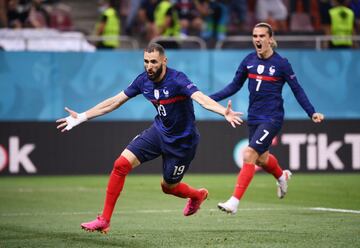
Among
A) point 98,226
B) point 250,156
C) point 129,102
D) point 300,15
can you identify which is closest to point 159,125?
point 98,226

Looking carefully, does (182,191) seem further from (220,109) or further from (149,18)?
(149,18)

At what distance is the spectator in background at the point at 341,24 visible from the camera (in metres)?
22.0

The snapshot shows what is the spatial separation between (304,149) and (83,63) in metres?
5.36

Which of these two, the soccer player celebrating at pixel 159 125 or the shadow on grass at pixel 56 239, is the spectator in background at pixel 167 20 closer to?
the soccer player celebrating at pixel 159 125

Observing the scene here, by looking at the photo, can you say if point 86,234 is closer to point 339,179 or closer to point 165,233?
point 165,233

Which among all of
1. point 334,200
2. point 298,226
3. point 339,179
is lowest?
point 339,179

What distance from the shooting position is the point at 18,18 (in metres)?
22.2

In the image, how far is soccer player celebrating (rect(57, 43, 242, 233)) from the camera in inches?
422

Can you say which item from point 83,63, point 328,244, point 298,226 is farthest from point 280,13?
point 328,244

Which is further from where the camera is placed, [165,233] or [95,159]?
[95,159]

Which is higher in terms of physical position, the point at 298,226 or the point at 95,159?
the point at 298,226

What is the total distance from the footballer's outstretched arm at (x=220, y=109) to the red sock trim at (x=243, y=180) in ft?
6.27

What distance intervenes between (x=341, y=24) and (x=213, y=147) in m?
4.17

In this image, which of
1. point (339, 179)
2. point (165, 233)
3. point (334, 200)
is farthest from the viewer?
point (339, 179)
